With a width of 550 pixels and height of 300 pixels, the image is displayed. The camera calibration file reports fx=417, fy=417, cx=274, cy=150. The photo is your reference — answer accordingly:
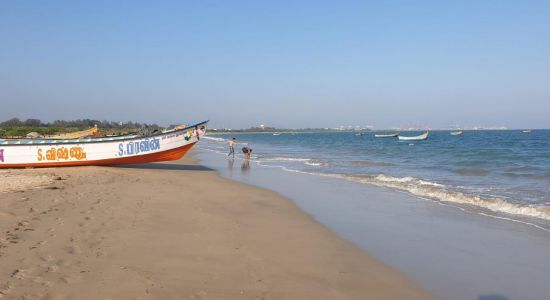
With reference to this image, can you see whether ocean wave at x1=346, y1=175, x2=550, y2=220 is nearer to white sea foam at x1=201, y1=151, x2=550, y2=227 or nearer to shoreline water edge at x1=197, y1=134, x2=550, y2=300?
white sea foam at x1=201, y1=151, x2=550, y2=227

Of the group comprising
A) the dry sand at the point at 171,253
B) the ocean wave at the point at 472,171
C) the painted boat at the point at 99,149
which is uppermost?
the painted boat at the point at 99,149

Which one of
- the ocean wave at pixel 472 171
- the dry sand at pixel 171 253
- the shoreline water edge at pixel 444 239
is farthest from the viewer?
the ocean wave at pixel 472 171

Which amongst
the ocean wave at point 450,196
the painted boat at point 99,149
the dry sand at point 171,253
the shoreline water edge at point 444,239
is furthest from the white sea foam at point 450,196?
the painted boat at point 99,149

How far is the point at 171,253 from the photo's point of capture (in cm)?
555

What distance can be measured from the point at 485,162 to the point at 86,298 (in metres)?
23.2

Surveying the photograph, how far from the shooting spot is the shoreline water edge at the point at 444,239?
5078 millimetres

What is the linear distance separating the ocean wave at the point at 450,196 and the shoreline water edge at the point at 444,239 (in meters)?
0.42

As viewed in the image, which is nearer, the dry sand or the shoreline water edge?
the dry sand

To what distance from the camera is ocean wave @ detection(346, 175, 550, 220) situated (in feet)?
31.3

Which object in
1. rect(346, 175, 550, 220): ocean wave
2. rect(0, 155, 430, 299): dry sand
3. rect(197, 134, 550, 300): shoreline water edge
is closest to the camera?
rect(0, 155, 430, 299): dry sand

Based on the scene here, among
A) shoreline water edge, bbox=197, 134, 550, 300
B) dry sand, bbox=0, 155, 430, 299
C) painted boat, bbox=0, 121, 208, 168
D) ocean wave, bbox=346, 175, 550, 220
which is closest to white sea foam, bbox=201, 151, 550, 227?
ocean wave, bbox=346, 175, 550, 220

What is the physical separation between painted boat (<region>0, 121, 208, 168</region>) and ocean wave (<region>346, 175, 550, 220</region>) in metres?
7.40

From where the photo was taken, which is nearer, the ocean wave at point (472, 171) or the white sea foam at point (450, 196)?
the white sea foam at point (450, 196)

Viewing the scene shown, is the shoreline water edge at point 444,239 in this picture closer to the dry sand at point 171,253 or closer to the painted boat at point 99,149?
the dry sand at point 171,253
